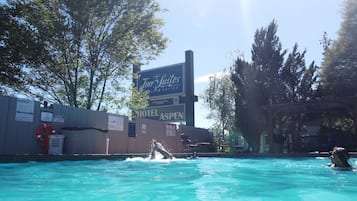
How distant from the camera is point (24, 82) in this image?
58.0 ft

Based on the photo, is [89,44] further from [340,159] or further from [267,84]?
[340,159]

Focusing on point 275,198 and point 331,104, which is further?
point 331,104

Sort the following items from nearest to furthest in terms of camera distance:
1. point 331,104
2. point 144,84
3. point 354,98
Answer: point 354,98
point 331,104
point 144,84

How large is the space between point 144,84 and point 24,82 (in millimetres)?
9860

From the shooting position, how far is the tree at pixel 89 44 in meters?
16.7

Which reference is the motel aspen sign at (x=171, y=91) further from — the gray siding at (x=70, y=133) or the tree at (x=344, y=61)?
the tree at (x=344, y=61)

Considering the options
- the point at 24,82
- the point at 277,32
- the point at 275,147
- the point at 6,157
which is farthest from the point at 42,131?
the point at 277,32

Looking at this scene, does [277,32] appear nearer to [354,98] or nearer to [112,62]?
[354,98]

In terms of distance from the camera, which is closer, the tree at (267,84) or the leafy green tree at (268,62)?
the tree at (267,84)

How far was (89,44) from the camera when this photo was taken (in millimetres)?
18219

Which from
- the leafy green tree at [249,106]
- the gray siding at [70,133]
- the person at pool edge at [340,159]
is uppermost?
the leafy green tree at [249,106]

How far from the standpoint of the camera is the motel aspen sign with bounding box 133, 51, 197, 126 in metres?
22.8

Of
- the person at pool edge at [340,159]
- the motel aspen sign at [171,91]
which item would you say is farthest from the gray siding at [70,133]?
the person at pool edge at [340,159]

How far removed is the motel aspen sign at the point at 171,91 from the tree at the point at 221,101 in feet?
13.6
